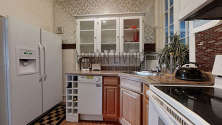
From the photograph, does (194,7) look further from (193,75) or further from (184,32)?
(184,32)

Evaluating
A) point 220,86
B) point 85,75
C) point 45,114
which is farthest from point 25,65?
point 220,86

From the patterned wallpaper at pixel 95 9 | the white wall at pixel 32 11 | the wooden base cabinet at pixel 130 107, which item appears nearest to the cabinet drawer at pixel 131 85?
the wooden base cabinet at pixel 130 107

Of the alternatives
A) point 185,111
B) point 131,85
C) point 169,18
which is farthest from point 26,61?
point 169,18

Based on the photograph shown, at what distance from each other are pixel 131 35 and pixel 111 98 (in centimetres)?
132

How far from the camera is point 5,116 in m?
1.52

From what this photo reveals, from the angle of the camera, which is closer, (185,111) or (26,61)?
(185,111)

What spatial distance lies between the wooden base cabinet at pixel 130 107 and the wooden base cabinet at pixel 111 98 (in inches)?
4.8

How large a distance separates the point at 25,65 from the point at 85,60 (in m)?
1.17

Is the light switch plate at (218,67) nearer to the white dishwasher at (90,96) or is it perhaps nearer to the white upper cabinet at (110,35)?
the white upper cabinet at (110,35)

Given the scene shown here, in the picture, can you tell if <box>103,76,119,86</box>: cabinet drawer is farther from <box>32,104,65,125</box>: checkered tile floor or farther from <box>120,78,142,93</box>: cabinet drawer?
<box>32,104,65,125</box>: checkered tile floor

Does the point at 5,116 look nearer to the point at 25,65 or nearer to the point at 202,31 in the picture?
the point at 25,65

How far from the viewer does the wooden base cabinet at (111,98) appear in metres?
2.03

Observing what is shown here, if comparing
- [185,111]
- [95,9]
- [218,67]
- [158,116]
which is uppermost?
[95,9]

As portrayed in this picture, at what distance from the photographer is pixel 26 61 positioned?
1853mm
